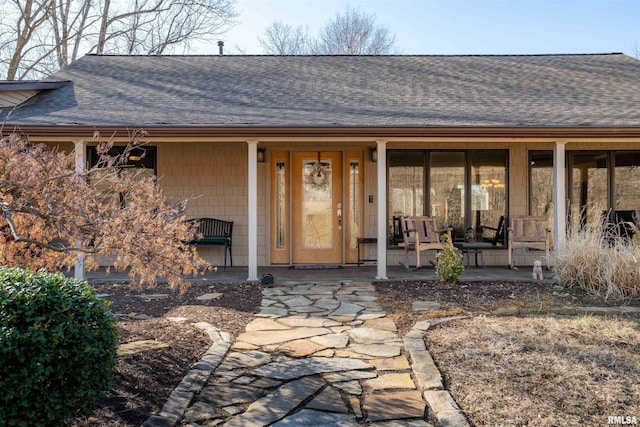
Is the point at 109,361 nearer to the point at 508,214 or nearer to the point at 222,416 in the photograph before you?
the point at 222,416

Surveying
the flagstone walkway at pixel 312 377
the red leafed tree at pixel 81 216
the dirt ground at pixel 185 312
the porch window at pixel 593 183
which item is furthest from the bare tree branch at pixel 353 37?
the red leafed tree at pixel 81 216

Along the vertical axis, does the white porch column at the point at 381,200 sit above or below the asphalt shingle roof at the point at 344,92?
below

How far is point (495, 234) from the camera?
8.48 metres

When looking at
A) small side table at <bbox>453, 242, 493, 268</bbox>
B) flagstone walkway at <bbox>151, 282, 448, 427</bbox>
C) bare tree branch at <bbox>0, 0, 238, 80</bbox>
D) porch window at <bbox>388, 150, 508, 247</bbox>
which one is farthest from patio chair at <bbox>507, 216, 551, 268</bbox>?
bare tree branch at <bbox>0, 0, 238, 80</bbox>

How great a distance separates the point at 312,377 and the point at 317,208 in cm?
550

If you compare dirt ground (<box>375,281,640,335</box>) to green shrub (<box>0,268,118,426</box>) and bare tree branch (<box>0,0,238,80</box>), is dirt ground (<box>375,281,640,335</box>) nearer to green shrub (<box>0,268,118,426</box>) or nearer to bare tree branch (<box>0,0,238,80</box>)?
green shrub (<box>0,268,118,426</box>)

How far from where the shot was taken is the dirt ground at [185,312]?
2752mm

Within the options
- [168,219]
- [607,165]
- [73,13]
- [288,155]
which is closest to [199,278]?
[288,155]

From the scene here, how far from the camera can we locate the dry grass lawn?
8.54 feet

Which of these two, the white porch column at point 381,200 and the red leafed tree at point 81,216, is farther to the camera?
the white porch column at point 381,200

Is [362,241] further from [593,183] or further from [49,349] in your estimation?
[49,349]

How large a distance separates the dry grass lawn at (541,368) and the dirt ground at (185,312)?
0.65m

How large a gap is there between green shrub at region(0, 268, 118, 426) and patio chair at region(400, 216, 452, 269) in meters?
5.69
